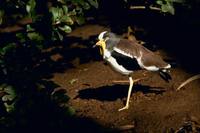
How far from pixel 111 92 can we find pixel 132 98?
284 millimetres

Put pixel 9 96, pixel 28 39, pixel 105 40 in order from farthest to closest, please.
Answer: pixel 105 40 < pixel 28 39 < pixel 9 96

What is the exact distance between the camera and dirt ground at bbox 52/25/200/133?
4906 millimetres

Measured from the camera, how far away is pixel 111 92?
572 cm

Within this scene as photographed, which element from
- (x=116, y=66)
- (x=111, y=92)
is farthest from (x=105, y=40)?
(x=111, y=92)

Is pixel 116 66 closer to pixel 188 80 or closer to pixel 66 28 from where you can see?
pixel 188 80

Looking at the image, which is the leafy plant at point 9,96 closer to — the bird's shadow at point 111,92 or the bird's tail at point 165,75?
the bird's shadow at point 111,92

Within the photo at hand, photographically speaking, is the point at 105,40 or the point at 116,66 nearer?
the point at 116,66

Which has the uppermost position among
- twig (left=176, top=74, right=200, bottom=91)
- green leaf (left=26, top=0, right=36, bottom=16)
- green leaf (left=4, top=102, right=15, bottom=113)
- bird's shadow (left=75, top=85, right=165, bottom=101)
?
green leaf (left=26, top=0, right=36, bottom=16)

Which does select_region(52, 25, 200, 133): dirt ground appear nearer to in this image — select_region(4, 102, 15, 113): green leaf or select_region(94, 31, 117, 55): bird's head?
select_region(94, 31, 117, 55): bird's head

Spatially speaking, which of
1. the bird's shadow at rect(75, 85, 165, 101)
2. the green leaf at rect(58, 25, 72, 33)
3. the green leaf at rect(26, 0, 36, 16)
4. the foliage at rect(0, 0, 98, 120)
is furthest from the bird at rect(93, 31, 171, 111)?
the green leaf at rect(26, 0, 36, 16)

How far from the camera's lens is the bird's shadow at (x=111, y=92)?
5.60 meters

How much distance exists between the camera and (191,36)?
679 centimetres

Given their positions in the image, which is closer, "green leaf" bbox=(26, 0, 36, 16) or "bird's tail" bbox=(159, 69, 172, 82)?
"green leaf" bbox=(26, 0, 36, 16)

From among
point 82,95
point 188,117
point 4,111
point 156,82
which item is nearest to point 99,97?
point 82,95
